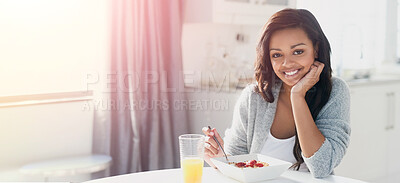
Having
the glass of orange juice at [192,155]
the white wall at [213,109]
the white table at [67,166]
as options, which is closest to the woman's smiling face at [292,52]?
the glass of orange juice at [192,155]

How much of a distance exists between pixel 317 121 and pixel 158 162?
1.55 m

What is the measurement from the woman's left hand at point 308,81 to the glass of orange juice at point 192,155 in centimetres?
49

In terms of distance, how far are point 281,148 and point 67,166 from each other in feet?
4.01

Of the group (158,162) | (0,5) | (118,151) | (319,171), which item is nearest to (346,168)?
(158,162)

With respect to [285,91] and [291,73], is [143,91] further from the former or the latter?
[291,73]

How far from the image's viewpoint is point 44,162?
96.1 inches

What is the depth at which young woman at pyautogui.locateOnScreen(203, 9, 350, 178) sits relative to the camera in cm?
145

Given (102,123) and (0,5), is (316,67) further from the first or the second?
(0,5)

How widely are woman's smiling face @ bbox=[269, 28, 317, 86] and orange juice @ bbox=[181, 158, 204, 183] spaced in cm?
54

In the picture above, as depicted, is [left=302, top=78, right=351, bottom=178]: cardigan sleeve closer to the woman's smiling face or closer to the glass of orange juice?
the woman's smiling face

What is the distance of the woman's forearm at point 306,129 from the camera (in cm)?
142

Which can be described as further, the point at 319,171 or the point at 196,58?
the point at 196,58

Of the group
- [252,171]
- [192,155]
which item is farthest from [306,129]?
[192,155]

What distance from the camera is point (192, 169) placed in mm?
1179
